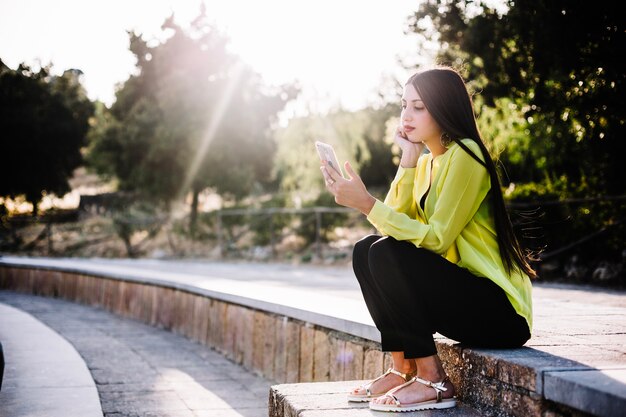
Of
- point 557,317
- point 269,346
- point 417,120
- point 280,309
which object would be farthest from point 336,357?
point 417,120

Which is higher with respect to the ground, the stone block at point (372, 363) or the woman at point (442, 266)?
the woman at point (442, 266)

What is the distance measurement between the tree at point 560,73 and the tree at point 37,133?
78.3 ft

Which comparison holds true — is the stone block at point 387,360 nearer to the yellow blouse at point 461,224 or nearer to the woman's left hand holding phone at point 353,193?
the yellow blouse at point 461,224

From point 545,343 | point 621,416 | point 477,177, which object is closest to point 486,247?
point 477,177

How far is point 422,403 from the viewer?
8.30ft

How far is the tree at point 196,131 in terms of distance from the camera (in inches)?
910

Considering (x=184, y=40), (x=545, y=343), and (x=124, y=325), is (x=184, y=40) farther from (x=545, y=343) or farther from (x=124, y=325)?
(x=545, y=343)

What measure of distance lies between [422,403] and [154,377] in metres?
3.01

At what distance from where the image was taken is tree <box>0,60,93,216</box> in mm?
29484

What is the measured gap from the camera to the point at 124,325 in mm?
7871

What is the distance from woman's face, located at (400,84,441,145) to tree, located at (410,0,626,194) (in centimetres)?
391

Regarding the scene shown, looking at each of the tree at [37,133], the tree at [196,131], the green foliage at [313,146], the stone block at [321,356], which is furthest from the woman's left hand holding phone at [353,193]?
the tree at [37,133]

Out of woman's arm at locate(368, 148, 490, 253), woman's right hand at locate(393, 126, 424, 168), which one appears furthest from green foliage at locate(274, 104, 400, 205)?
woman's arm at locate(368, 148, 490, 253)

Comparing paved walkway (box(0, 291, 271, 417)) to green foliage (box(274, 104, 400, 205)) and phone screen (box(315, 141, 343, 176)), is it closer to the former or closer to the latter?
phone screen (box(315, 141, 343, 176))
